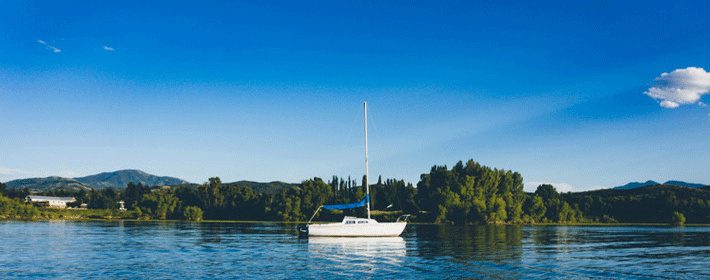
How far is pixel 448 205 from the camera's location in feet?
520

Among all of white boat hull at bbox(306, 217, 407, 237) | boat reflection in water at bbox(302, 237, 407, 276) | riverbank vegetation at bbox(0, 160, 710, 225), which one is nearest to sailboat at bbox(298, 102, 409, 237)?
white boat hull at bbox(306, 217, 407, 237)

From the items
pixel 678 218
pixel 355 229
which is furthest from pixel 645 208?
pixel 355 229

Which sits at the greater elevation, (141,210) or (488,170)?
(488,170)

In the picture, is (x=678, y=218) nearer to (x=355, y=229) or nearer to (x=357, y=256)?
(x=355, y=229)

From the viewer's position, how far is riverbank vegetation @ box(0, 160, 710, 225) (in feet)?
532

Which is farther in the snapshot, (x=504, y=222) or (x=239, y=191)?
(x=239, y=191)

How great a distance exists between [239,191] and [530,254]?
537 ft

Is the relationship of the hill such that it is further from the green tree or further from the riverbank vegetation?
the green tree

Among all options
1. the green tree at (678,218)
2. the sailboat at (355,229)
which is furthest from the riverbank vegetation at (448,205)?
the sailboat at (355,229)

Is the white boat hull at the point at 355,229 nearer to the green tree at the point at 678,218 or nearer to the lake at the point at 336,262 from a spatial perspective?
the lake at the point at 336,262

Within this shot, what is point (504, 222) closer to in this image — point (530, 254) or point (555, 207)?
point (555, 207)

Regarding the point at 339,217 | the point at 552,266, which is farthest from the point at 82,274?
the point at 339,217

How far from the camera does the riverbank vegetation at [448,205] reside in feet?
532

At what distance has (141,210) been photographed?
185375 millimetres
